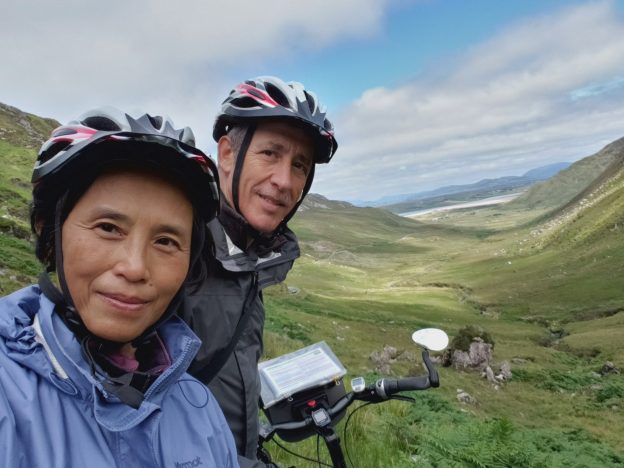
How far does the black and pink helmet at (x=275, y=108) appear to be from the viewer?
3723 mm

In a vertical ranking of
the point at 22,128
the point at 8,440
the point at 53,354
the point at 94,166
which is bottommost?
the point at 8,440

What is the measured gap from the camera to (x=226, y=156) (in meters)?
3.94

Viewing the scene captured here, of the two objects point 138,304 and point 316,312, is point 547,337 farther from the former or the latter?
point 138,304

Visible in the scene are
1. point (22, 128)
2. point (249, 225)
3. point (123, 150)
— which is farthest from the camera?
point (22, 128)

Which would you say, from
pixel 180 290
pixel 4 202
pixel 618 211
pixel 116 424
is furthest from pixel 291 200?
pixel 618 211

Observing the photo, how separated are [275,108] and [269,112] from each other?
6cm

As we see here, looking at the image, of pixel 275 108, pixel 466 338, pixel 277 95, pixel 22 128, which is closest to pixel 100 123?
pixel 275 108

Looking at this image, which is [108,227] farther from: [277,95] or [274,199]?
[277,95]

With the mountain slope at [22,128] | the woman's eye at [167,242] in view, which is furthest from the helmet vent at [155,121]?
the mountain slope at [22,128]

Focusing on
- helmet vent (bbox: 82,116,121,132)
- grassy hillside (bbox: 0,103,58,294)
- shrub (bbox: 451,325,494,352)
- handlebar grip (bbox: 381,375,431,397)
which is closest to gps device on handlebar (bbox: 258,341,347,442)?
handlebar grip (bbox: 381,375,431,397)

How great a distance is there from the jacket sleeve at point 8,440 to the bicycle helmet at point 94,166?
39cm

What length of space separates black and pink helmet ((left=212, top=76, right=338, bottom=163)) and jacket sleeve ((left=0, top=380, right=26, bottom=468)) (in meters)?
2.74

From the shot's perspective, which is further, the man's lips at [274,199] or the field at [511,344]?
the field at [511,344]

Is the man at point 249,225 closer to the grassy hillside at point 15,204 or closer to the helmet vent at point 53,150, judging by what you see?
the helmet vent at point 53,150
